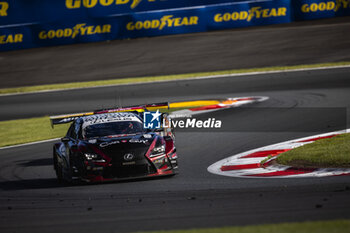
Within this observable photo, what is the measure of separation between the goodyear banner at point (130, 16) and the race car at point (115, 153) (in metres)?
23.4

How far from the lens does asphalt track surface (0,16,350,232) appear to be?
23.8 ft

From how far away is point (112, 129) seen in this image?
444 inches

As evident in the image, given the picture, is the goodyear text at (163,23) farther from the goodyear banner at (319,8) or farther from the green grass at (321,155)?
the green grass at (321,155)

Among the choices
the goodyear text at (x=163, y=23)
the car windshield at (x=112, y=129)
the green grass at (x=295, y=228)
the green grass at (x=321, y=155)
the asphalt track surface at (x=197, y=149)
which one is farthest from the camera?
the goodyear text at (x=163, y=23)

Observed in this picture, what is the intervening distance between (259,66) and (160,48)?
297 inches

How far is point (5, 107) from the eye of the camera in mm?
23844

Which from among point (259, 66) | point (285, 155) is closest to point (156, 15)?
point (259, 66)

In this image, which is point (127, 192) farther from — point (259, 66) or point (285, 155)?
point (259, 66)

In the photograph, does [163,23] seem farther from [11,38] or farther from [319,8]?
[11,38]

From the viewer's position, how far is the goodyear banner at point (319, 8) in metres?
32.8

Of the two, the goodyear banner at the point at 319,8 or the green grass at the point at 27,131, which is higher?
the goodyear banner at the point at 319,8

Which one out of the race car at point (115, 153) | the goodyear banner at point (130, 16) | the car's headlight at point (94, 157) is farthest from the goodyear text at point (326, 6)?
the car's headlight at point (94, 157)

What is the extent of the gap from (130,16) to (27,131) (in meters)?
18.1

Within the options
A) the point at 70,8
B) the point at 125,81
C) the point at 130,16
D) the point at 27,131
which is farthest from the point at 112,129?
the point at 70,8
